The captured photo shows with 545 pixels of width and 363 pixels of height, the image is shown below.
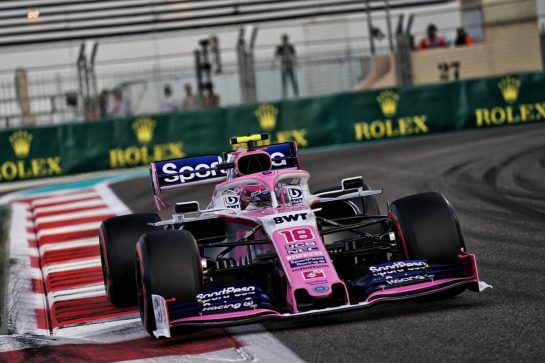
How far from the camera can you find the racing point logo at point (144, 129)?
2219 cm

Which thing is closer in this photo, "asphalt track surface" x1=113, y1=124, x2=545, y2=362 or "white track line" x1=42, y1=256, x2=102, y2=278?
"asphalt track surface" x1=113, y1=124, x2=545, y2=362

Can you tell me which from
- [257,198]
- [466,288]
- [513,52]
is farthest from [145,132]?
[466,288]

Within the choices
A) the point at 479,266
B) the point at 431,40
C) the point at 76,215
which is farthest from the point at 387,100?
the point at 479,266

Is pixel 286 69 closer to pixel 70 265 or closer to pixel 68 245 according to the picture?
pixel 68 245

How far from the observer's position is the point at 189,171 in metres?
9.14

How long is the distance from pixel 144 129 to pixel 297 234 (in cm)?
1551

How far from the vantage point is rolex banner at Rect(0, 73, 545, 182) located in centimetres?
2189

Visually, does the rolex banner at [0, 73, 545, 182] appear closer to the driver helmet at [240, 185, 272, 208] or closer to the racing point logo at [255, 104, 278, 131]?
the racing point logo at [255, 104, 278, 131]

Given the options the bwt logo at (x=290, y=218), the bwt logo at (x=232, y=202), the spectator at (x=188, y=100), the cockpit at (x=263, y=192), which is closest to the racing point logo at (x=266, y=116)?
the spectator at (x=188, y=100)

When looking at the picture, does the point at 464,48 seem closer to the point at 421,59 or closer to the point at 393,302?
the point at 421,59

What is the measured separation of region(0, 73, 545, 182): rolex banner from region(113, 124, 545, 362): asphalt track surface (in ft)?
10.1

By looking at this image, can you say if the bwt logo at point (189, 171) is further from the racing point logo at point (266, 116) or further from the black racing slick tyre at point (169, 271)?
the racing point logo at point (266, 116)

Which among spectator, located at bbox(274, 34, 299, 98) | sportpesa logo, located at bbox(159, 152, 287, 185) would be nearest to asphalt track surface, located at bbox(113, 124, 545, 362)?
sportpesa logo, located at bbox(159, 152, 287, 185)

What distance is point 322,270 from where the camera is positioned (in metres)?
6.70
